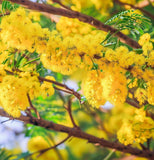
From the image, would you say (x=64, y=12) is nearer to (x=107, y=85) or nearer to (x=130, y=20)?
(x=130, y=20)

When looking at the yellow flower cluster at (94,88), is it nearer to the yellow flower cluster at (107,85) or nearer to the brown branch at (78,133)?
the yellow flower cluster at (107,85)

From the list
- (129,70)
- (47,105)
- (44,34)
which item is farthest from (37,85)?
(47,105)

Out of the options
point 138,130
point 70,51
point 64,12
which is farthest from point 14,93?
point 138,130

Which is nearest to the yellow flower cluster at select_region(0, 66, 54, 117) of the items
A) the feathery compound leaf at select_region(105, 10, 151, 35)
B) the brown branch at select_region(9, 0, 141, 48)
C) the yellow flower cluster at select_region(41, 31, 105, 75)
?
the yellow flower cluster at select_region(41, 31, 105, 75)

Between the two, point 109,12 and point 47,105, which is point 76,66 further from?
point 109,12

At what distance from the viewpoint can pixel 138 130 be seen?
3.84 ft

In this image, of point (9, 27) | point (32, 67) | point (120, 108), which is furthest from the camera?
point (120, 108)

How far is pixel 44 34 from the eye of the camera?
0.73 metres

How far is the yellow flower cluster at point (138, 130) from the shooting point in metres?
1.14

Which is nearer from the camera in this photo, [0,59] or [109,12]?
[0,59]

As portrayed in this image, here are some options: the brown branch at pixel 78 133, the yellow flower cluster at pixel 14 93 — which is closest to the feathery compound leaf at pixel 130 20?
the yellow flower cluster at pixel 14 93

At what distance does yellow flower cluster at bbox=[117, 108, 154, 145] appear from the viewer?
114cm

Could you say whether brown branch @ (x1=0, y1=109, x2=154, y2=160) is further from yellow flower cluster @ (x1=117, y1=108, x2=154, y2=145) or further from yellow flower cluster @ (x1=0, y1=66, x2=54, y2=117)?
yellow flower cluster @ (x1=0, y1=66, x2=54, y2=117)

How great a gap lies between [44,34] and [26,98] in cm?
21
